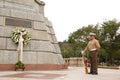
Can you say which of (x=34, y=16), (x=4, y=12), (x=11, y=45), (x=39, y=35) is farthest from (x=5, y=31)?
(x=34, y=16)

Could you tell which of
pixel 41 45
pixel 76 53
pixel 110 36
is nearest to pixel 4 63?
pixel 41 45

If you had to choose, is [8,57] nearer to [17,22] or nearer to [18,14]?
[17,22]

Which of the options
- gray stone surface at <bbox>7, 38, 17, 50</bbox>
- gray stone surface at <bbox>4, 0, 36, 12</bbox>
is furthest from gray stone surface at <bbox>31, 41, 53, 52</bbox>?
gray stone surface at <bbox>4, 0, 36, 12</bbox>

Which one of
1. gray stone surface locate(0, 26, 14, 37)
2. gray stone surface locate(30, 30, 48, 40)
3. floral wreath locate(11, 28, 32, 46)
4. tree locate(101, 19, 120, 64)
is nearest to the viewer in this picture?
gray stone surface locate(0, 26, 14, 37)

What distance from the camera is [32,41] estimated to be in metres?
17.8

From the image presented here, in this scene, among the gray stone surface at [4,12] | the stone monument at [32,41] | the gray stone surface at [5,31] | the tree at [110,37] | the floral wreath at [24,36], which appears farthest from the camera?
the tree at [110,37]

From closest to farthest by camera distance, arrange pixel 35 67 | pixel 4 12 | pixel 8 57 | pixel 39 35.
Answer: pixel 8 57 → pixel 35 67 → pixel 4 12 → pixel 39 35

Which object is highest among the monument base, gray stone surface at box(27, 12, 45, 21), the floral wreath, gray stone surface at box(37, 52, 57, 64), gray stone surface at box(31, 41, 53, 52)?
gray stone surface at box(27, 12, 45, 21)

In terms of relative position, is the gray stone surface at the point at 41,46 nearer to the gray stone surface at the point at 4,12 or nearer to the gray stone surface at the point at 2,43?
the gray stone surface at the point at 2,43

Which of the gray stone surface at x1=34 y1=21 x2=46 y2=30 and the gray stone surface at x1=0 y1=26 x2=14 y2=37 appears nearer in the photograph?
the gray stone surface at x1=0 y1=26 x2=14 y2=37

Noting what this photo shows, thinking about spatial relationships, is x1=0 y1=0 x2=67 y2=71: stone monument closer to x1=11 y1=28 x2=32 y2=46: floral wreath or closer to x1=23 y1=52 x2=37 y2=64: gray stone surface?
x1=23 y1=52 x2=37 y2=64: gray stone surface

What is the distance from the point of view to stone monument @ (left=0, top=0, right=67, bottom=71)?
16625 mm

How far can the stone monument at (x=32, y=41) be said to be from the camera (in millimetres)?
16625

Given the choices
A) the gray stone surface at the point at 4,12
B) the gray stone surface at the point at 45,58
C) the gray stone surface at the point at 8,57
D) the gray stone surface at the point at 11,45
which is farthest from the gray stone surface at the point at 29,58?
the gray stone surface at the point at 4,12
